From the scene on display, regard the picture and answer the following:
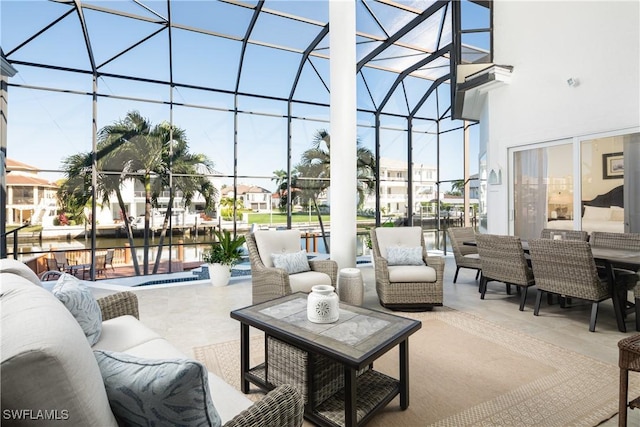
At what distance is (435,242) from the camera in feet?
31.3

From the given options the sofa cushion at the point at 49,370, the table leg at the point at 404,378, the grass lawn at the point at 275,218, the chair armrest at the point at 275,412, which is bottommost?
the table leg at the point at 404,378

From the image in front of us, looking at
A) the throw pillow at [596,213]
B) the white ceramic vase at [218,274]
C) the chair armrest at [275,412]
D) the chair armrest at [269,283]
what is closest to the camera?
the chair armrest at [275,412]

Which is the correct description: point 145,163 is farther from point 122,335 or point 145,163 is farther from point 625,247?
point 625,247

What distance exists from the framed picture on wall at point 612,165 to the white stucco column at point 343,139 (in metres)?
3.53

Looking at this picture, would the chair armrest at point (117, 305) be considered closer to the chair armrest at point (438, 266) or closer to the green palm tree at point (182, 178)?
the chair armrest at point (438, 266)

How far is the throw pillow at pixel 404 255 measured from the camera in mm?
4453

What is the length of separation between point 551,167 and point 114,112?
7826mm

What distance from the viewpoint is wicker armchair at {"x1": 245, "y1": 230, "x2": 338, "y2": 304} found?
3.73 metres

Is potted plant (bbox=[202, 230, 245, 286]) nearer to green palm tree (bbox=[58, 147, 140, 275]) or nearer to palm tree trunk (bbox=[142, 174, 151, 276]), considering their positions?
palm tree trunk (bbox=[142, 174, 151, 276])

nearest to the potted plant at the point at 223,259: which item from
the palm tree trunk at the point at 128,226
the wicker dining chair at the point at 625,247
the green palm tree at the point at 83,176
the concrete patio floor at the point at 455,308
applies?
the concrete patio floor at the point at 455,308

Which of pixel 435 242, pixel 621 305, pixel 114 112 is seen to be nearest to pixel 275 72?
pixel 114 112

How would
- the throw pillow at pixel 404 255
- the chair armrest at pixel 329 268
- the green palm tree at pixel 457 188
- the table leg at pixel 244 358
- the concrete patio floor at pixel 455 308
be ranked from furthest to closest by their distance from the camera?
the green palm tree at pixel 457 188 < the throw pillow at pixel 404 255 < the chair armrest at pixel 329 268 < the concrete patio floor at pixel 455 308 < the table leg at pixel 244 358

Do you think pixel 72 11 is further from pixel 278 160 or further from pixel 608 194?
pixel 608 194

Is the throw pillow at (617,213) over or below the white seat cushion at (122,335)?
over
